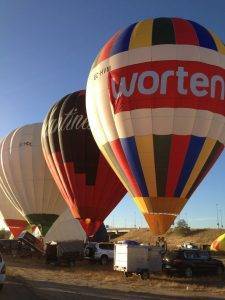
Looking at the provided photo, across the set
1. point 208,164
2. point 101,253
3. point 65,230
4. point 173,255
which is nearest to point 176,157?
point 208,164

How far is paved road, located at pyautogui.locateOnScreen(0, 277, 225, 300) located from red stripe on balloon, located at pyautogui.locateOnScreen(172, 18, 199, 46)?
1396 cm

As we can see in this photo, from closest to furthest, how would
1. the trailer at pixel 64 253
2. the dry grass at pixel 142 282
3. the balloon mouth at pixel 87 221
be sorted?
the dry grass at pixel 142 282, the balloon mouth at pixel 87 221, the trailer at pixel 64 253

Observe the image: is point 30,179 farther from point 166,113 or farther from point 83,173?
point 166,113

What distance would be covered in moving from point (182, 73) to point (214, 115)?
113 inches

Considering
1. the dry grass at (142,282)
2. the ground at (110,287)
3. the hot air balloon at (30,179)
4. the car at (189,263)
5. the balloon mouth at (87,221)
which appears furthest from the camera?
the hot air balloon at (30,179)

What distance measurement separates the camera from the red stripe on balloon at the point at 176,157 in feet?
85.5

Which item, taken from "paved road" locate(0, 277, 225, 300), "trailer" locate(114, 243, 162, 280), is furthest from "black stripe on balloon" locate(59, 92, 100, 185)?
"paved road" locate(0, 277, 225, 300)

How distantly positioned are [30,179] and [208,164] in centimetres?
1996

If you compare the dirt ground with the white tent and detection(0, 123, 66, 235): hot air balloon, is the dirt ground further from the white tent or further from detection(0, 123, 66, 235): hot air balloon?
detection(0, 123, 66, 235): hot air balloon

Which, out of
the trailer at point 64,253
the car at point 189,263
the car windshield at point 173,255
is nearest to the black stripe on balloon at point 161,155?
the car windshield at point 173,255

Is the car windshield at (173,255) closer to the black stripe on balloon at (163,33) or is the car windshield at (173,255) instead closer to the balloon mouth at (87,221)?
the balloon mouth at (87,221)

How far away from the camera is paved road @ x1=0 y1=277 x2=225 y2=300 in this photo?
1737 cm

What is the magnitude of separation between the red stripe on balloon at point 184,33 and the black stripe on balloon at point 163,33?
0.74 ft

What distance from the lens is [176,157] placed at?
85.7 feet
